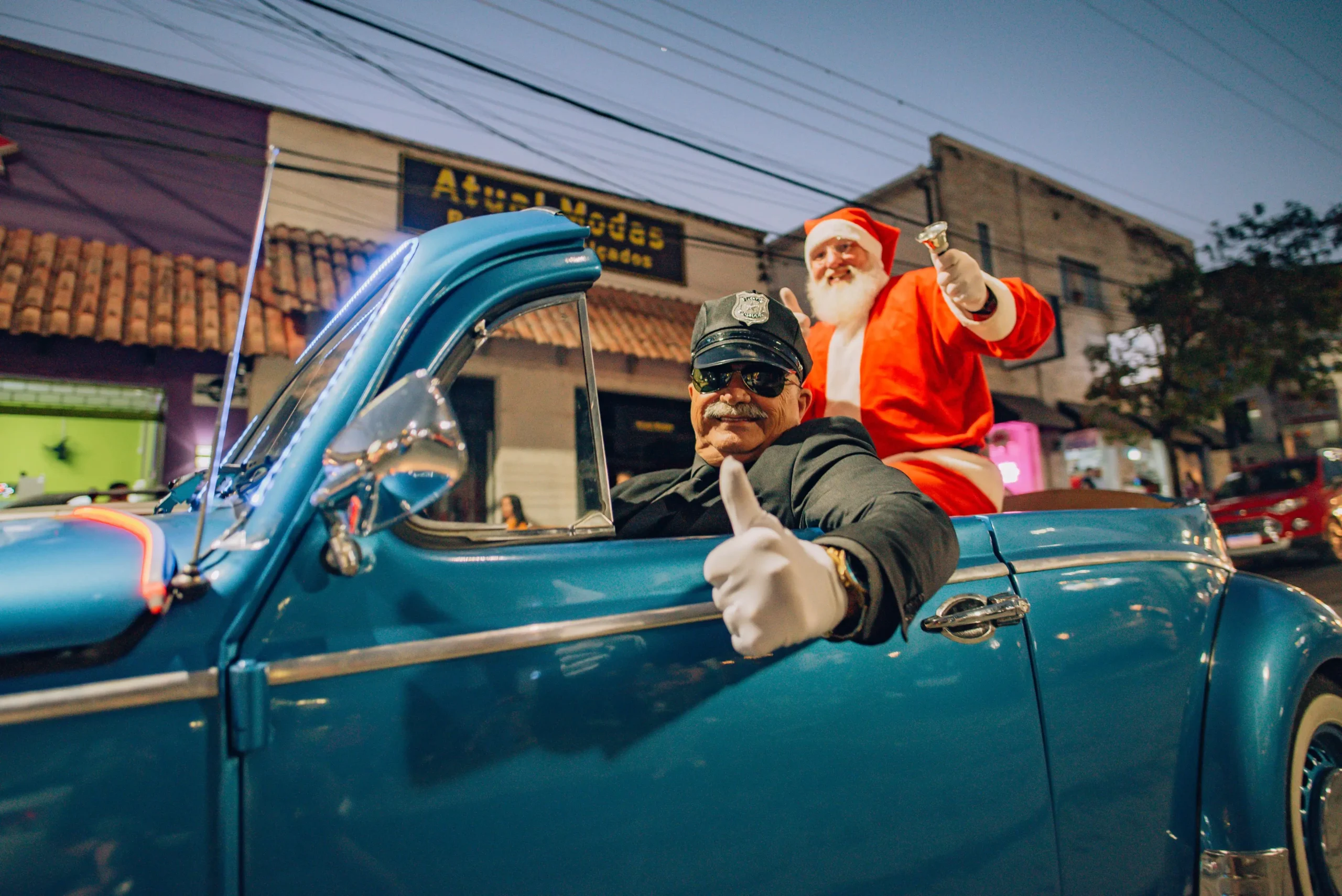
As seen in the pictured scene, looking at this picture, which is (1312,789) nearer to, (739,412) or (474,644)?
(739,412)

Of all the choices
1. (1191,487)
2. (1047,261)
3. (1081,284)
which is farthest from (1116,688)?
(1191,487)

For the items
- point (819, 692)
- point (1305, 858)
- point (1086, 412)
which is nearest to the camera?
point (819, 692)

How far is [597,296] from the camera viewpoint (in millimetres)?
9430

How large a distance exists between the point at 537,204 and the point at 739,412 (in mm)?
8549

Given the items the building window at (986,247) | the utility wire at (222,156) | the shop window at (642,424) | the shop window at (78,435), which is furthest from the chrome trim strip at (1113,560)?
the building window at (986,247)

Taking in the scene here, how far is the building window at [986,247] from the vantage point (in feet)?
44.4

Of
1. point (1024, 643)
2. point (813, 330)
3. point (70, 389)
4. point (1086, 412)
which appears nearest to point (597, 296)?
point (70, 389)

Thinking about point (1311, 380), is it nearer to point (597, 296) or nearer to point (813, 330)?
point (597, 296)

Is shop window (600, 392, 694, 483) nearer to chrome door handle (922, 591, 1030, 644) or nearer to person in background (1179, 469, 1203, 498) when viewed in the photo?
chrome door handle (922, 591, 1030, 644)

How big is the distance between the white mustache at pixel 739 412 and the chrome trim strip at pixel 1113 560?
0.67 m

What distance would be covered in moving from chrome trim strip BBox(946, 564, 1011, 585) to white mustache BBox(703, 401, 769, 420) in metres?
0.63

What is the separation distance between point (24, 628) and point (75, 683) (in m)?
0.08

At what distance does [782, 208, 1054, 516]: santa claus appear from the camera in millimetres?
2260

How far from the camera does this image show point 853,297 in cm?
278
